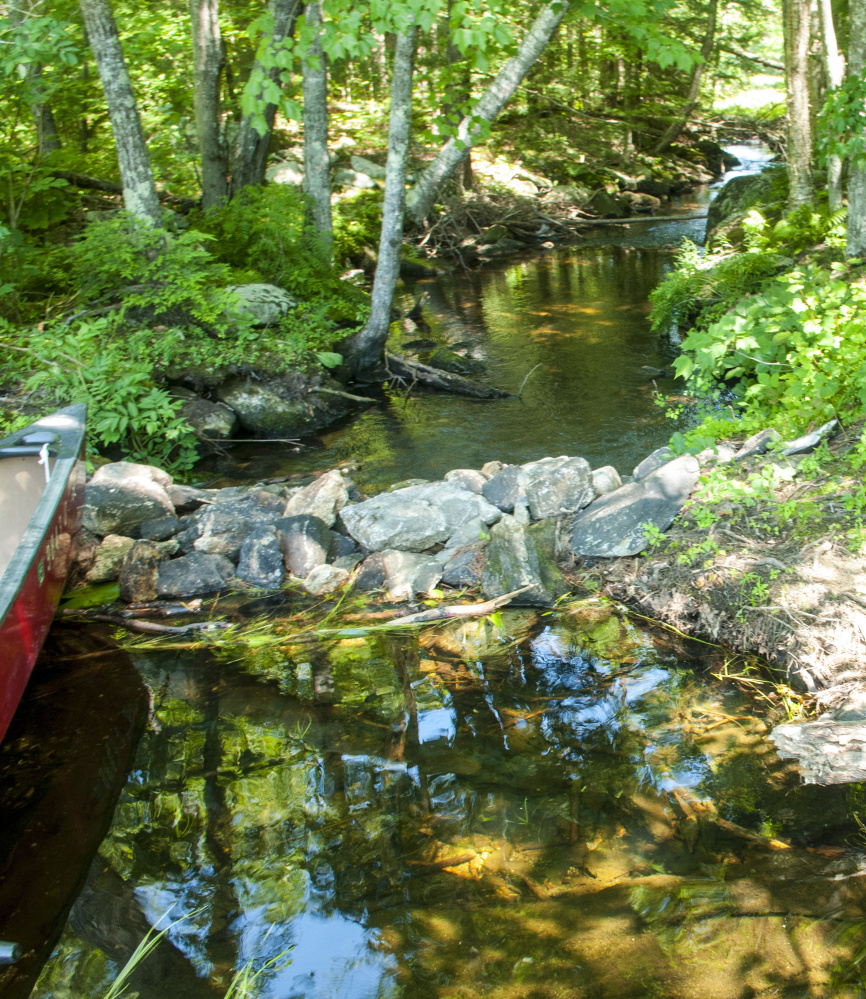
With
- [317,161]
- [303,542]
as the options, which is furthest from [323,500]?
[317,161]

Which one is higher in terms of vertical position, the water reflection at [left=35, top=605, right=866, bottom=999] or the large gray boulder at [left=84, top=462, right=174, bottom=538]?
the large gray boulder at [left=84, top=462, right=174, bottom=538]

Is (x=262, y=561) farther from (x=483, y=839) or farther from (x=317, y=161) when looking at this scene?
(x=317, y=161)

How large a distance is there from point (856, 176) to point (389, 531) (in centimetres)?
646

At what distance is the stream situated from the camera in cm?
257

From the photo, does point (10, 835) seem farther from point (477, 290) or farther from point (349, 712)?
point (477, 290)

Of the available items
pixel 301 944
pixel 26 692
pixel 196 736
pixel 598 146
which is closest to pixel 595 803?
pixel 301 944

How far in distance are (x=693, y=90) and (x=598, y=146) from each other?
3120 mm

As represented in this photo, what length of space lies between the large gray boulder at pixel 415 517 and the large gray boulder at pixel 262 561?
595 mm

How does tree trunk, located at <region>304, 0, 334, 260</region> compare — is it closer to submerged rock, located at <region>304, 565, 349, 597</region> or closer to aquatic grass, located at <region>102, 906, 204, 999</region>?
submerged rock, located at <region>304, 565, 349, 597</region>

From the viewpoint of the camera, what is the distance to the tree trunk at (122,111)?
26.4 ft

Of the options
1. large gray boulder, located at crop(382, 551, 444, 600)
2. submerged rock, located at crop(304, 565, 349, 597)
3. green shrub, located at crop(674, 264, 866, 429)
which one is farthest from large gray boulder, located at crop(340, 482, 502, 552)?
green shrub, located at crop(674, 264, 866, 429)

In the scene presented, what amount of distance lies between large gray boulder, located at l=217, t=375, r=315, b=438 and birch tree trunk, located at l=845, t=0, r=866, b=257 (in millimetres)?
6191

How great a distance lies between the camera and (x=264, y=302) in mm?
9328

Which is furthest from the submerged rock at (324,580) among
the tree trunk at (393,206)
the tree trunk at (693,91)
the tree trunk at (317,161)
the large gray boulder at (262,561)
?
the tree trunk at (693,91)
